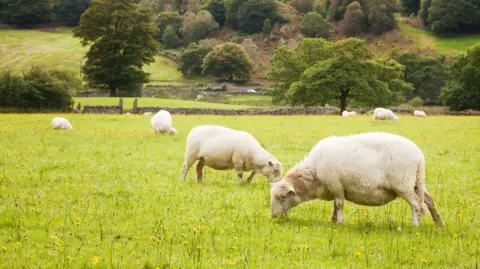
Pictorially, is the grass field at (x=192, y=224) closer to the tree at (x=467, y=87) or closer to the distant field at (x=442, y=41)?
the tree at (x=467, y=87)

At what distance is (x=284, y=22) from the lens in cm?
16875

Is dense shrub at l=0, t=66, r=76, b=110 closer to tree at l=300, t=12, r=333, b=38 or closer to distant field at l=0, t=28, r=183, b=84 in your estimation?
distant field at l=0, t=28, r=183, b=84

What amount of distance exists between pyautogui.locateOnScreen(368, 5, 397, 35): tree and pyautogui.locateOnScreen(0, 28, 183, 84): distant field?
234 feet

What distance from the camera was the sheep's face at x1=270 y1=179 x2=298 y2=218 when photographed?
33.1 ft

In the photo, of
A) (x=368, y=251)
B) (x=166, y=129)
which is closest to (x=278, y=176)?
(x=368, y=251)

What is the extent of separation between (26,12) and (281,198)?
16213cm

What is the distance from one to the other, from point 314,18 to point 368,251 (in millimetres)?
159737

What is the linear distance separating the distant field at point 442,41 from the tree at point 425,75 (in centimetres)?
3946

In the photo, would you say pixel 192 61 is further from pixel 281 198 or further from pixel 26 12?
pixel 281 198

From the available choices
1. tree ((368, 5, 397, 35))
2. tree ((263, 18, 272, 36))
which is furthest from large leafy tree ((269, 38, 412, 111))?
tree ((263, 18, 272, 36))

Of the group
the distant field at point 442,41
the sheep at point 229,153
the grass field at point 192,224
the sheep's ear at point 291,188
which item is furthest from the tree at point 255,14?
the sheep's ear at point 291,188

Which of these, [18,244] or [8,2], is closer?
[18,244]

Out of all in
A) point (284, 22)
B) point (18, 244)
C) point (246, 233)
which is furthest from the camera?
point (284, 22)

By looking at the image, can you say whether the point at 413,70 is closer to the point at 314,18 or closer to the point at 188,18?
the point at 314,18
